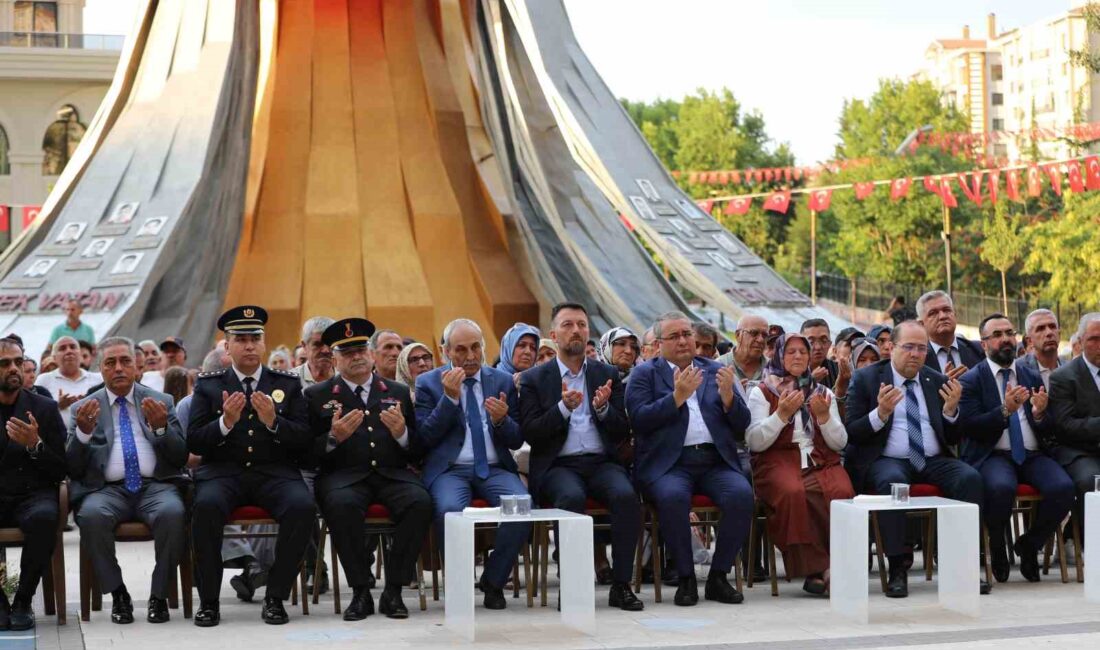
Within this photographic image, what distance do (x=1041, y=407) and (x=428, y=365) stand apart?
3585 millimetres

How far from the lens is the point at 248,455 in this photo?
27.7 ft

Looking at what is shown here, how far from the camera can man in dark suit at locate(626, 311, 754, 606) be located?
342 inches

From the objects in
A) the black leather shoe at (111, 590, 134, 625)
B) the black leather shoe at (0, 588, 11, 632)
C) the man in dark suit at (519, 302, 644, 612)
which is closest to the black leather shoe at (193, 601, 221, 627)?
the black leather shoe at (111, 590, 134, 625)

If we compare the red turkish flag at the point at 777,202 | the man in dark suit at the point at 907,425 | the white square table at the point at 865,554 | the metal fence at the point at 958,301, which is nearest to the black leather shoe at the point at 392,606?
the white square table at the point at 865,554

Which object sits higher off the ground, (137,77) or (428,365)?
(137,77)

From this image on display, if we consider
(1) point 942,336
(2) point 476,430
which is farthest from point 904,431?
(2) point 476,430

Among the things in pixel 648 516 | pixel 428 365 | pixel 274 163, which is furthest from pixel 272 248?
pixel 648 516

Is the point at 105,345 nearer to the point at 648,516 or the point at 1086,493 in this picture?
the point at 648,516

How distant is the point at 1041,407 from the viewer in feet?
30.9

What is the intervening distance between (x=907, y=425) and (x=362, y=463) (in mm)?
3058

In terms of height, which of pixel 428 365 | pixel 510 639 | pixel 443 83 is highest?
pixel 443 83

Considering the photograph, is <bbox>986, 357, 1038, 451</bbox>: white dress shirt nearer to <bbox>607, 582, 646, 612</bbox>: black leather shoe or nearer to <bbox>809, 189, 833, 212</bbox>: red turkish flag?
<bbox>607, 582, 646, 612</bbox>: black leather shoe

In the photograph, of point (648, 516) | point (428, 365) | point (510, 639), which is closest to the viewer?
point (510, 639)

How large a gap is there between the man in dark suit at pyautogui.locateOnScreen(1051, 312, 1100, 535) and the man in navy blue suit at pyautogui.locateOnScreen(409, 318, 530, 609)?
311 centimetres
